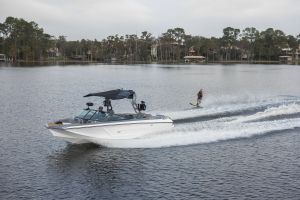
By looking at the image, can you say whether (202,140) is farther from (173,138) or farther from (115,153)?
(115,153)

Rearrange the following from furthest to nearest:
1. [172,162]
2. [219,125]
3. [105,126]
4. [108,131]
A: 1. [219,125]
2. [108,131]
3. [105,126]
4. [172,162]

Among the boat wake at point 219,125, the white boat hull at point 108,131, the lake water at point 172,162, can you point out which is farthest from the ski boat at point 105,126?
the lake water at point 172,162

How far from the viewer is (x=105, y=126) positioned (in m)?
28.3

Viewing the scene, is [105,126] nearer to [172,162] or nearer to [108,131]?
[108,131]

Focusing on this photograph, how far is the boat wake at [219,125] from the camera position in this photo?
29.4 meters

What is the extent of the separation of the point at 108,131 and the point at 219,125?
992cm

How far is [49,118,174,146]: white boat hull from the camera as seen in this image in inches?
1097

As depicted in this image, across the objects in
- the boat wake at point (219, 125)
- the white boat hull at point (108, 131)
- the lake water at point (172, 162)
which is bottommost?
the lake water at point (172, 162)

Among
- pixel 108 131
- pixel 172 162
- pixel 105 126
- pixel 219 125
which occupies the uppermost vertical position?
pixel 105 126

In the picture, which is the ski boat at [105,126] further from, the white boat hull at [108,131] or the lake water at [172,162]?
the lake water at [172,162]

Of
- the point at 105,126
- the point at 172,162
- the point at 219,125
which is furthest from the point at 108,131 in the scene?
the point at 219,125

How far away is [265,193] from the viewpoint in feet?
68.8

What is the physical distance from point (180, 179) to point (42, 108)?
28.6 m

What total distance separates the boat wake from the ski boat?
1.54 feet
